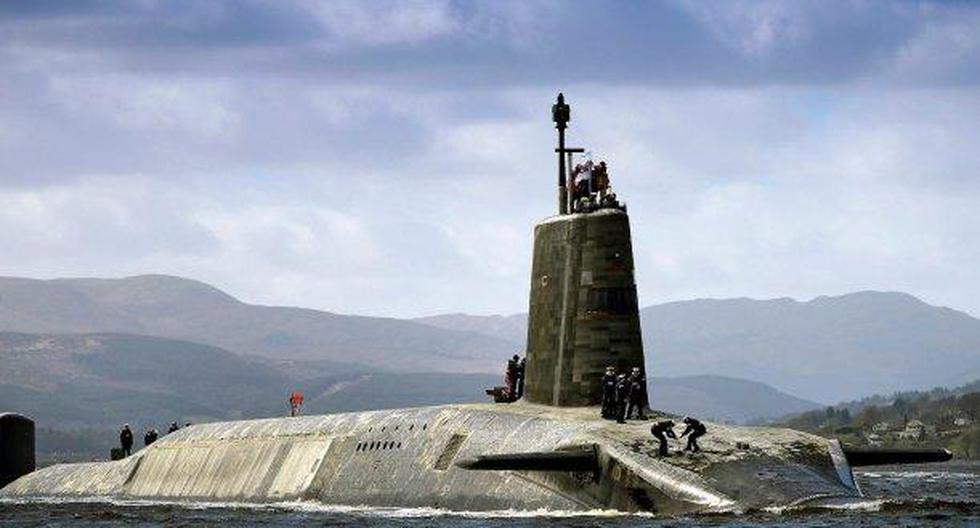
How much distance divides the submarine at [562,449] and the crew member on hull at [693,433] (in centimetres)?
22

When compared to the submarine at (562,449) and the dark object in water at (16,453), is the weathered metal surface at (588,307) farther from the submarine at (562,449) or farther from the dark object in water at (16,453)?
the dark object in water at (16,453)

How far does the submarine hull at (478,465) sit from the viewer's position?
31.5m

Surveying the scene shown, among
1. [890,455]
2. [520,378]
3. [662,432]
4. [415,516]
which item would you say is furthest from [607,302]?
[890,455]

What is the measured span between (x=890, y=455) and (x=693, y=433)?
4403 millimetres

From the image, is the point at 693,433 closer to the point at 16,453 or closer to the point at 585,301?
the point at 585,301

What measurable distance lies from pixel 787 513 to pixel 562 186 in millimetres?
12092

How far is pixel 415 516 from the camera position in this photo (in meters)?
35.2

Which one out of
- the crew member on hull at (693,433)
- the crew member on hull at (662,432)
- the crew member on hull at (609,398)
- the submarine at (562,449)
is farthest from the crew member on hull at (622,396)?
the crew member on hull at (693,433)

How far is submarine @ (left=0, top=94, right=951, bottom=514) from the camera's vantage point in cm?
3167

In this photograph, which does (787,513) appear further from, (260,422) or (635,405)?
(260,422)

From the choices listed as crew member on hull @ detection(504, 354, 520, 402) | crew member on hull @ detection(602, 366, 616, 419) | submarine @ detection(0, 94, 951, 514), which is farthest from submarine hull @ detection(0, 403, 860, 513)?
crew member on hull @ detection(504, 354, 520, 402)

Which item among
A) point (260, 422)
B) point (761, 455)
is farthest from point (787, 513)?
point (260, 422)

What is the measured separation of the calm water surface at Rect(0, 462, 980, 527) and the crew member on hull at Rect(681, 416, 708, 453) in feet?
6.25

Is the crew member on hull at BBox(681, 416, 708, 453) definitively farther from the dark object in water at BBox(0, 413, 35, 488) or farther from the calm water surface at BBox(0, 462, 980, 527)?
the dark object in water at BBox(0, 413, 35, 488)
